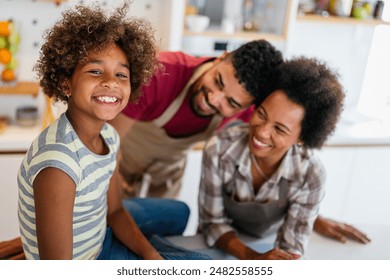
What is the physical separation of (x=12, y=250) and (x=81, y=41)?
0.35m

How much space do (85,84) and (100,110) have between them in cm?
4

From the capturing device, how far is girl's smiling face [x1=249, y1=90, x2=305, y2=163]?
77 cm

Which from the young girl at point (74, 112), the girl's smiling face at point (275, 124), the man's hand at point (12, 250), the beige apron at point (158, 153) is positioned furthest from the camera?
the beige apron at point (158, 153)

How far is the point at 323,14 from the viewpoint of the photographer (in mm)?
1728

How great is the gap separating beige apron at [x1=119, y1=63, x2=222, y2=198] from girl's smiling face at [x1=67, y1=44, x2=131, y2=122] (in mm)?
393

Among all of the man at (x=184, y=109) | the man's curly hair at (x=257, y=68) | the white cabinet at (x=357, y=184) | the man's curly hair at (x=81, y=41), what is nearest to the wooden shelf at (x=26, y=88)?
the man at (x=184, y=109)

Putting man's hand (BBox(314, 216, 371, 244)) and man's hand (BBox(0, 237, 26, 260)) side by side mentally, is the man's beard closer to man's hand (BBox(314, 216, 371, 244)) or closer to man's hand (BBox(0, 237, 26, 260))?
man's hand (BBox(314, 216, 371, 244))

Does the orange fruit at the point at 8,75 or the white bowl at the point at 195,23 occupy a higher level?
the white bowl at the point at 195,23

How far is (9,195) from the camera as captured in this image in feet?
2.00

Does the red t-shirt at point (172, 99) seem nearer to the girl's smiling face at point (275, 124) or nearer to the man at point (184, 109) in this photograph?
the man at point (184, 109)

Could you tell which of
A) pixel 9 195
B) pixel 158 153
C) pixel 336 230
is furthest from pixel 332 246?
pixel 9 195

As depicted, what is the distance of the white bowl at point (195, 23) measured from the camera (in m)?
1.62

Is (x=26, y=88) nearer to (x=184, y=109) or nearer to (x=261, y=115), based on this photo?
(x=184, y=109)

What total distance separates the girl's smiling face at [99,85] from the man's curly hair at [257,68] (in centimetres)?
31
